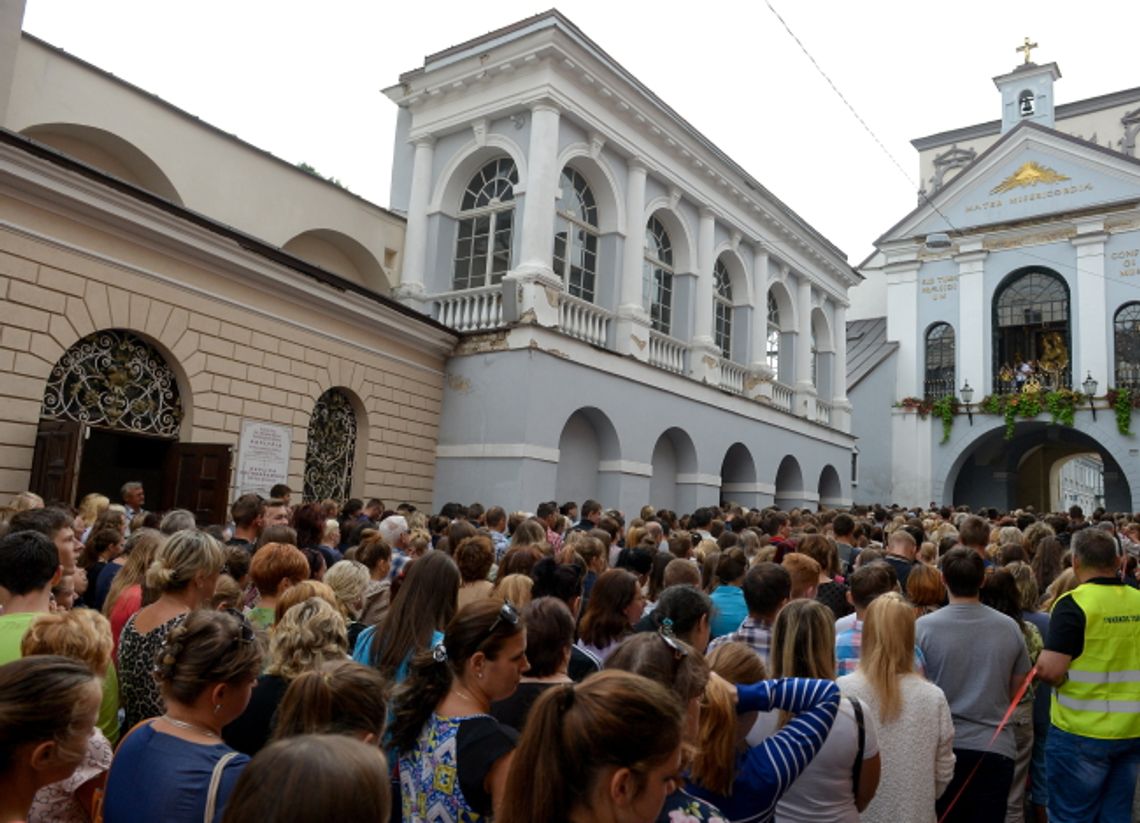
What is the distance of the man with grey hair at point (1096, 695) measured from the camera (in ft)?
14.6

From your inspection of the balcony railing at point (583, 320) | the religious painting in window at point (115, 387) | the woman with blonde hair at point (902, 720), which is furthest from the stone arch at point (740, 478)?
the woman with blonde hair at point (902, 720)

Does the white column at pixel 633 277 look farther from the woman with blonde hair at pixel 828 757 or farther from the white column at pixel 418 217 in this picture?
the woman with blonde hair at pixel 828 757

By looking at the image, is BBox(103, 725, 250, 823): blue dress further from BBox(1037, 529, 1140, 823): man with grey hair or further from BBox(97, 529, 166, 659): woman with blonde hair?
BBox(1037, 529, 1140, 823): man with grey hair

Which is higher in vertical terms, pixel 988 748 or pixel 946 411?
pixel 946 411

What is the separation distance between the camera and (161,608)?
357 centimetres

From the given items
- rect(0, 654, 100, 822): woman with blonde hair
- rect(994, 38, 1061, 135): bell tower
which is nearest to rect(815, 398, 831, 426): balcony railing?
rect(994, 38, 1061, 135): bell tower

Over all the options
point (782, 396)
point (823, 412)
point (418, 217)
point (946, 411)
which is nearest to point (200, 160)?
point (418, 217)

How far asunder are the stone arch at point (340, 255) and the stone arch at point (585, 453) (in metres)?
5.09

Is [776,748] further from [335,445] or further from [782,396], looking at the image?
[782,396]

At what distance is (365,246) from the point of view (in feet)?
56.4

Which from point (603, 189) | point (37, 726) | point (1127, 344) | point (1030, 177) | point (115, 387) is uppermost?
point (1030, 177)

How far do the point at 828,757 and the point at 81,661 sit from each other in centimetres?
247

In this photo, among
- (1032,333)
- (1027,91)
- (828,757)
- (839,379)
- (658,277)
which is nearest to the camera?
(828,757)

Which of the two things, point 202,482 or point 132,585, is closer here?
point 132,585
